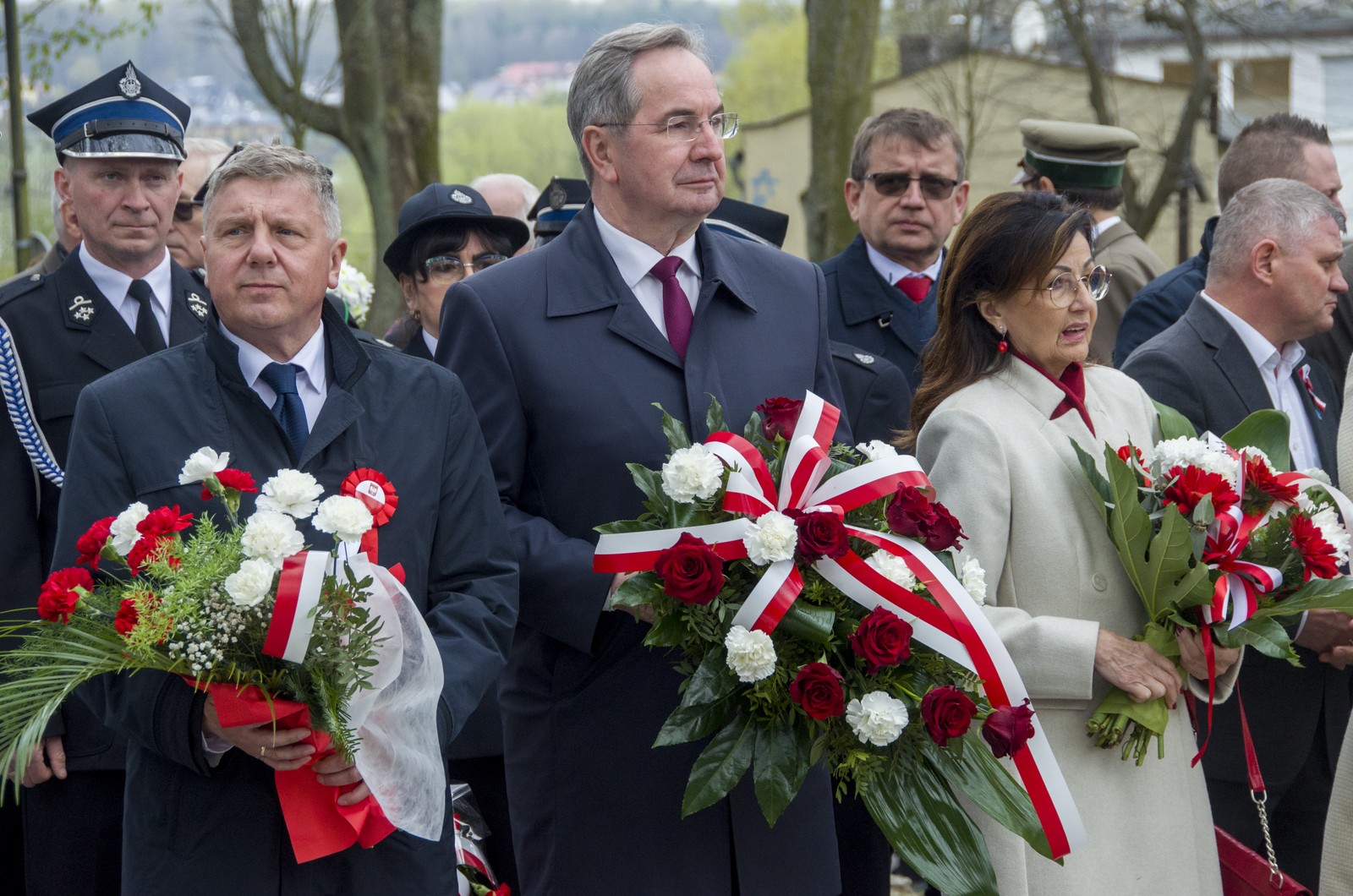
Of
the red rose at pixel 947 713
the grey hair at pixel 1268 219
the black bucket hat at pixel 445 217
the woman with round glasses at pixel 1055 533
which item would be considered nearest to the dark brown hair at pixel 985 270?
the woman with round glasses at pixel 1055 533

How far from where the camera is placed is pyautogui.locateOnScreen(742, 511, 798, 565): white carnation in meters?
2.82

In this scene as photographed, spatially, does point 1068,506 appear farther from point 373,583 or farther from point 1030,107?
point 1030,107

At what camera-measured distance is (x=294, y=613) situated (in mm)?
2523

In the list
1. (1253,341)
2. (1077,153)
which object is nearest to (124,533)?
(1253,341)

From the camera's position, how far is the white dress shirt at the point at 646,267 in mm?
3494

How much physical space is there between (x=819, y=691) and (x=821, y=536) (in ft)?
0.98

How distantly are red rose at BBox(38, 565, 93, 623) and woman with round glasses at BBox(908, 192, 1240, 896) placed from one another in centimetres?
190

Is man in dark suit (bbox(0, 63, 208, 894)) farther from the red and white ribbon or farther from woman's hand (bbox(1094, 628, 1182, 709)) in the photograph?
woman's hand (bbox(1094, 628, 1182, 709))

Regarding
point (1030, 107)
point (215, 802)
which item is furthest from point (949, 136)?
point (1030, 107)

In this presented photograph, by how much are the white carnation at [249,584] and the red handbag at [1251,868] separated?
2.32 m

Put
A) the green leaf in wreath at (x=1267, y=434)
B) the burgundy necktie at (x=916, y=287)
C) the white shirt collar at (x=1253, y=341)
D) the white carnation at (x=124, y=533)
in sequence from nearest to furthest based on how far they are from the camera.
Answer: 1. the white carnation at (x=124, y=533)
2. the green leaf in wreath at (x=1267, y=434)
3. the white shirt collar at (x=1253, y=341)
4. the burgundy necktie at (x=916, y=287)

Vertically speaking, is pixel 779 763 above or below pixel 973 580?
below

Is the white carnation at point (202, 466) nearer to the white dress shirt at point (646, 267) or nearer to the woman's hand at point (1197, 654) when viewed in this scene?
the white dress shirt at point (646, 267)

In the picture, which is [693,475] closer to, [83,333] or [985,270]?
[985,270]
